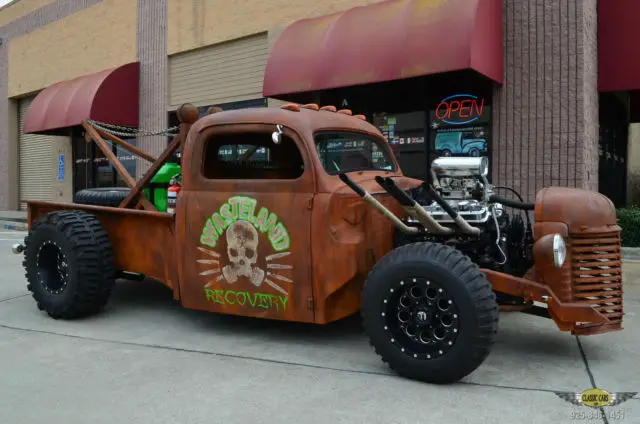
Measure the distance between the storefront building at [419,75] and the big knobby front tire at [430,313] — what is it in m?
5.94

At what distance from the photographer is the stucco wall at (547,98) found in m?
9.13

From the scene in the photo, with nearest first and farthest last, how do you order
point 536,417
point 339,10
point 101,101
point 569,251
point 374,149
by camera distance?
point 536,417 < point 569,251 < point 374,149 < point 339,10 < point 101,101

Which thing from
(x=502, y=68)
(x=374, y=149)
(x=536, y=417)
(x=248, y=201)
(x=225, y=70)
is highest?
(x=225, y=70)

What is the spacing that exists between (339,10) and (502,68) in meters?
3.71

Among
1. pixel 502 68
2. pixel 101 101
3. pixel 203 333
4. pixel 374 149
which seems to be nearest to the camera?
pixel 203 333

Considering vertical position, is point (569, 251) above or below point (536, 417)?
above

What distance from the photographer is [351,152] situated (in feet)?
15.6

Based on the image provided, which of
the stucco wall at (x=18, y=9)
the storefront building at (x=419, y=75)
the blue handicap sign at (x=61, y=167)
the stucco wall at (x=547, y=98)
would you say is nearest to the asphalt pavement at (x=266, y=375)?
the stucco wall at (x=547, y=98)

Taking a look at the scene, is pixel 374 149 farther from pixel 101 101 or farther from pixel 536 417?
pixel 101 101

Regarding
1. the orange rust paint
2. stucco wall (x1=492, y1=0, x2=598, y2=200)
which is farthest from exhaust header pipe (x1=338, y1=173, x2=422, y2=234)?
stucco wall (x1=492, y1=0, x2=598, y2=200)

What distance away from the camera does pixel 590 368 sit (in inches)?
150

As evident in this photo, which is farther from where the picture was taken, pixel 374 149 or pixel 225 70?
pixel 225 70

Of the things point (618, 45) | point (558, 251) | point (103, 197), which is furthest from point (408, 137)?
point (558, 251)

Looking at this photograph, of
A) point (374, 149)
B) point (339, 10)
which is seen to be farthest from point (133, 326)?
point (339, 10)
